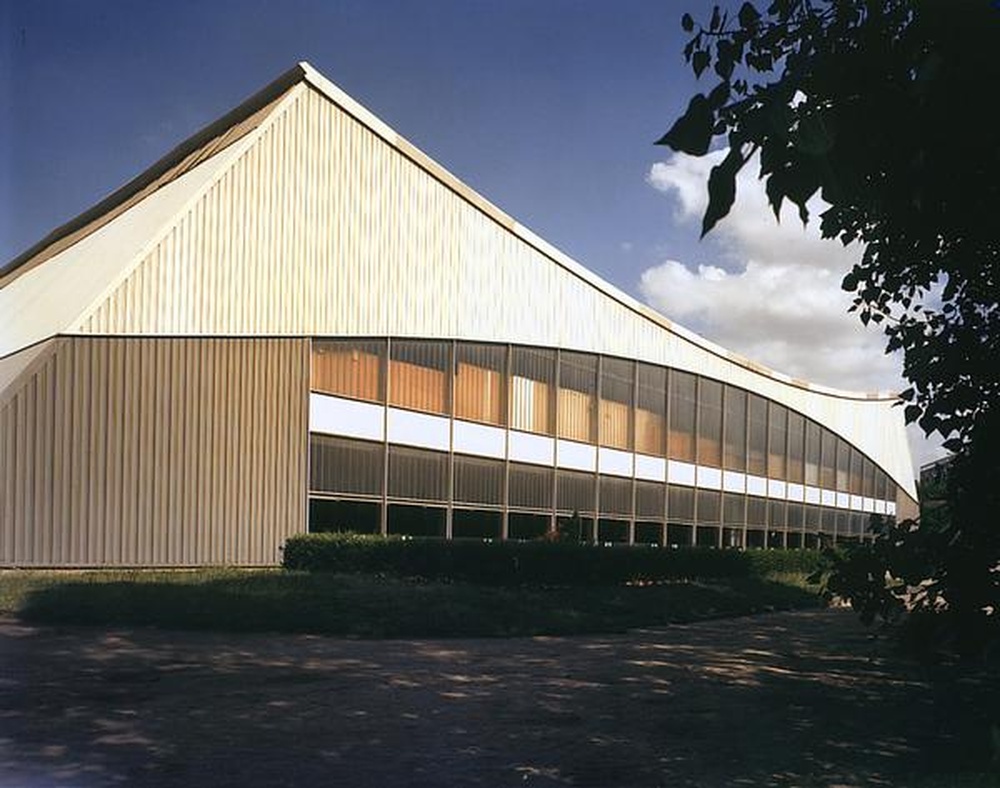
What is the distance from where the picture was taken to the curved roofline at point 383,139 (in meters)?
26.5

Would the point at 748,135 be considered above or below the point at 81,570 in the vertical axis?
above

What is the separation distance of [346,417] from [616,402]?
36.7ft

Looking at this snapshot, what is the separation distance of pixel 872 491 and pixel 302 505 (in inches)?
1532

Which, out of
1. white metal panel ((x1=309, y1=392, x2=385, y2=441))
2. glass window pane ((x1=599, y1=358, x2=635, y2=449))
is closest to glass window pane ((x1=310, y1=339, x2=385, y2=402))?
white metal panel ((x1=309, y1=392, x2=385, y2=441))

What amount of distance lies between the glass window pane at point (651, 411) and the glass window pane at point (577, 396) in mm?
2654

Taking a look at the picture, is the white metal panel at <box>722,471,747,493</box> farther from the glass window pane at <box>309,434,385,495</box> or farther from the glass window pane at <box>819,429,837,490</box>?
the glass window pane at <box>309,434,385,495</box>

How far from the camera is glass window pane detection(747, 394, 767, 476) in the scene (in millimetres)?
40466

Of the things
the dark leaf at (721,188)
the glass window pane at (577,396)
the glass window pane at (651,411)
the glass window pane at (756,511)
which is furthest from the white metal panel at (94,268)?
the glass window pane at (756,511)

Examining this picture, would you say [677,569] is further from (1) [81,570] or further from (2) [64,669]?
(2) [64,669]

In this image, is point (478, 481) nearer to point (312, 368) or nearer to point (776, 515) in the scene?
point (312, 368)

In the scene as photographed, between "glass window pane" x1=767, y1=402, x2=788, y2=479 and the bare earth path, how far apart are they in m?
27.4

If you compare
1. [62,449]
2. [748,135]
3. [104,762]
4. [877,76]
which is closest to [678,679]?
[104,762]

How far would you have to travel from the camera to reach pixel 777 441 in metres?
42.8

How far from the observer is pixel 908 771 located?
8.05m
